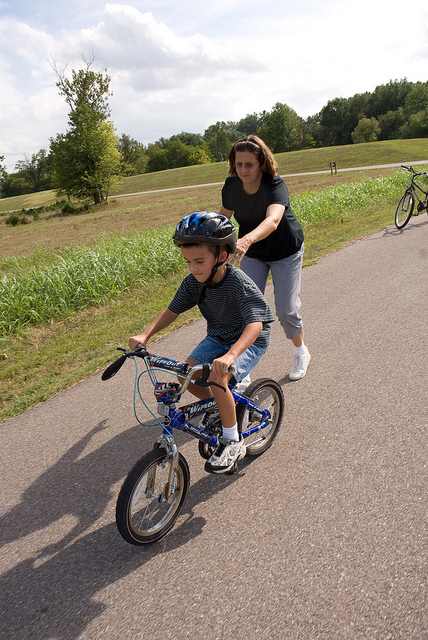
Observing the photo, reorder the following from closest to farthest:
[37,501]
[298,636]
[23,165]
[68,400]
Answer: [298,636] < [37,501] < [68,400] < [23,165]

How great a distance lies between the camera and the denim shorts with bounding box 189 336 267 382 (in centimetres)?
292

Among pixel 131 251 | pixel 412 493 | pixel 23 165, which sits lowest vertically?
pixel 412 493

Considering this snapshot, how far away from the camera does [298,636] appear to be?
1.97m

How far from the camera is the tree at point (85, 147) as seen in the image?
1581 inches

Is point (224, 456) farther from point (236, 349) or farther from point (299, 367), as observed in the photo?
point (299, 367)

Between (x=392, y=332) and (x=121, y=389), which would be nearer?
(x=121, y=389)

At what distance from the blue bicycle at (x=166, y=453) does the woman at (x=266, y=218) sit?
3.68ft

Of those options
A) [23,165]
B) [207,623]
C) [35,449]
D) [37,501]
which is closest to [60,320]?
[35,449]

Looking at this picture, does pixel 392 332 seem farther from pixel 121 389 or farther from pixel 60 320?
pixel 60 320

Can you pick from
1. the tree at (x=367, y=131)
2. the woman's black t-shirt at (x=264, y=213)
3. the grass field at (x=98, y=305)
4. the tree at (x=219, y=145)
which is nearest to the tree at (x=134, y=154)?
the tree at (x=219, y=145)

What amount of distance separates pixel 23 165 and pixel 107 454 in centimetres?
11431

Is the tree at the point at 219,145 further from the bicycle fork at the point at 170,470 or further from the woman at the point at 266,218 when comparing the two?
the bicycle fork at the point at 170,470

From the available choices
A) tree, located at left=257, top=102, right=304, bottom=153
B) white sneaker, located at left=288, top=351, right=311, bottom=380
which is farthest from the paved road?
tree, located at left=257, top=102, right=304, bottom=153

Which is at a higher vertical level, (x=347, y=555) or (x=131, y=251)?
(x=131, y=251)
